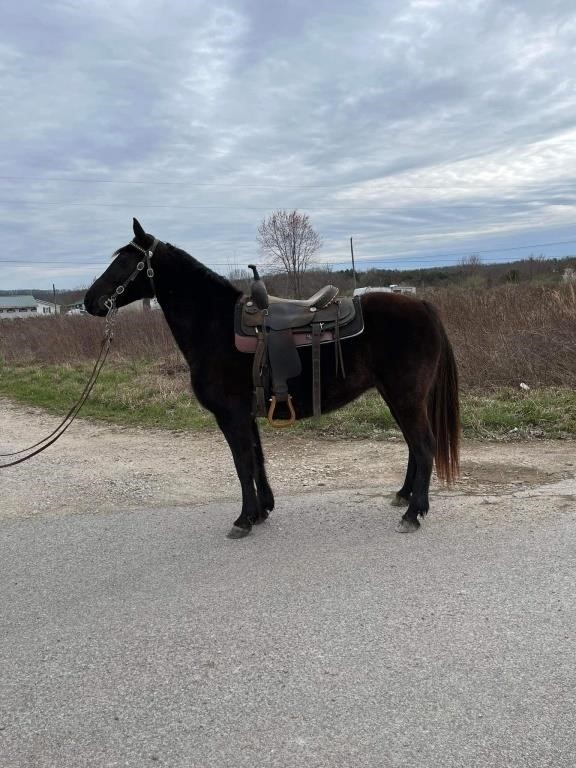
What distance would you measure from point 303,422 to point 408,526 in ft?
11.4

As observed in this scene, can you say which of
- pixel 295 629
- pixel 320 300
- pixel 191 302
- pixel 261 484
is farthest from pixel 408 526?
pixel 191 302

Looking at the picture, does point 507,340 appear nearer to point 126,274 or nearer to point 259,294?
point 259,294

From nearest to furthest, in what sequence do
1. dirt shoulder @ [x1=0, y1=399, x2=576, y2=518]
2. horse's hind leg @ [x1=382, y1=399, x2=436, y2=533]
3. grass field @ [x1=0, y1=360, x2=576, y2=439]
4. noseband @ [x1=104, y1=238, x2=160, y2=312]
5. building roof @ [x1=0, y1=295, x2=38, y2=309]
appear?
horse's hind leg @ [x1=382, y1=399, x2=436, y2=533]
noseband @ [x1=104, y1=238, x2=160, y2=312]
dirt shoulder @ [x1=0, y1=399, x2=576, y2=518]
grass field @ [x1=0, y1=360, x2=576, y2=439]
building roof @ [x1=0, y1=295, x2=38, y2=309]

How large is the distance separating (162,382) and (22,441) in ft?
10.4

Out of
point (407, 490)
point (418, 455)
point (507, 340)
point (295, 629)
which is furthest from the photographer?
point (507, 340)

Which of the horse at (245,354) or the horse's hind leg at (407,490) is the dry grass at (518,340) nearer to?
the horse's hind leg at (407,490)

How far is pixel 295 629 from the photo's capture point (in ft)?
9.39

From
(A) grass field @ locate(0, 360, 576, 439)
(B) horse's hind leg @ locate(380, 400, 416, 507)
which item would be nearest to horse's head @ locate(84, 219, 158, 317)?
(B) horse's hind leg @ locate(380, 400, 416, 507)

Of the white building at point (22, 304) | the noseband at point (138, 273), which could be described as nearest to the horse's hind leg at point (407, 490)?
the noseband at point (138, 273)

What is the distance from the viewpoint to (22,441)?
25.4 ft

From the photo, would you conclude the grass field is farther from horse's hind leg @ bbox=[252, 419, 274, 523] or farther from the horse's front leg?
the horse's front leg

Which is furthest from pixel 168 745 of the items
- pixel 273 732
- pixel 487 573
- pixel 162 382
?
pixel 162 382

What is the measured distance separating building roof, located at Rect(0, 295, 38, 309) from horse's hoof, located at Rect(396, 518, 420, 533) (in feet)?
334

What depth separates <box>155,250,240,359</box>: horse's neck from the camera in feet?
14.1
